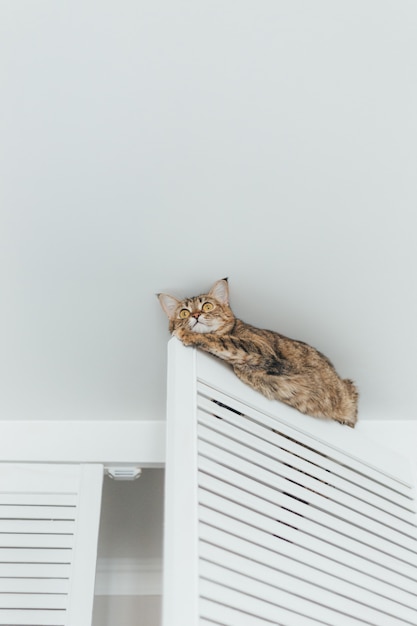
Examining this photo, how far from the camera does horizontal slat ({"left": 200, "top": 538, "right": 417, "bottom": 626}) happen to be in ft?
3.41

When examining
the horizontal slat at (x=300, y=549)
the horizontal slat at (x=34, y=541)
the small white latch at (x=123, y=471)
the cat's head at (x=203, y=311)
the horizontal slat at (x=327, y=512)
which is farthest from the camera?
the small white latch at (x=123, y=471)

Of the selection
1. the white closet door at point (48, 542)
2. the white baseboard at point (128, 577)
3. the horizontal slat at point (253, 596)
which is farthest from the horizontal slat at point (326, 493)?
the white baseboard at point (128, 577)

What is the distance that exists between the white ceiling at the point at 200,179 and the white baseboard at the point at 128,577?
1194mm

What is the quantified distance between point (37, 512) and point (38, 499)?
0.04 meters

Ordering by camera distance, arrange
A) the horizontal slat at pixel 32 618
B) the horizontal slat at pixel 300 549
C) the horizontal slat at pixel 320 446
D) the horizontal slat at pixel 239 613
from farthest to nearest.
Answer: the horizontal slat at pixel 32 618 < the horizontal slat at pixel 320 446 < the horizontal slat at pixel 300 549 < the horizontal slat at pixel 239 613

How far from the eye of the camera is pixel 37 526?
172 cm

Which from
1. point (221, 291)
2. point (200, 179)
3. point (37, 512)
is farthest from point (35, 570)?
point (200, 179)

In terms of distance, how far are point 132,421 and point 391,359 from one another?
2.84ft

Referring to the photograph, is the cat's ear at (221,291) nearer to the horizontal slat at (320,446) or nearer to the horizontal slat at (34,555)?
the horizontal slat at (320,446)

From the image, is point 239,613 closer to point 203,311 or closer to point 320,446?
point 320,446

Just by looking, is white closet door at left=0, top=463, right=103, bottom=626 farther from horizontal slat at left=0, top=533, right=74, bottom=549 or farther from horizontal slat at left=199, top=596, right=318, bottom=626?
horizontal slat at left=199, top=596, right=318, bottom=626

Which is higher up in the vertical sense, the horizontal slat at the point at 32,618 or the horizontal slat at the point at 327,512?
the horizontal slat at the point at 327,512

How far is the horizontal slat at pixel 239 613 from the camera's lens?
964 mm

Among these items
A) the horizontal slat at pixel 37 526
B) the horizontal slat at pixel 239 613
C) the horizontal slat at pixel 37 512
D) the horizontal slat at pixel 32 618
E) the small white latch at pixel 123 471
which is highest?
the small white latch at pixel 123 471
